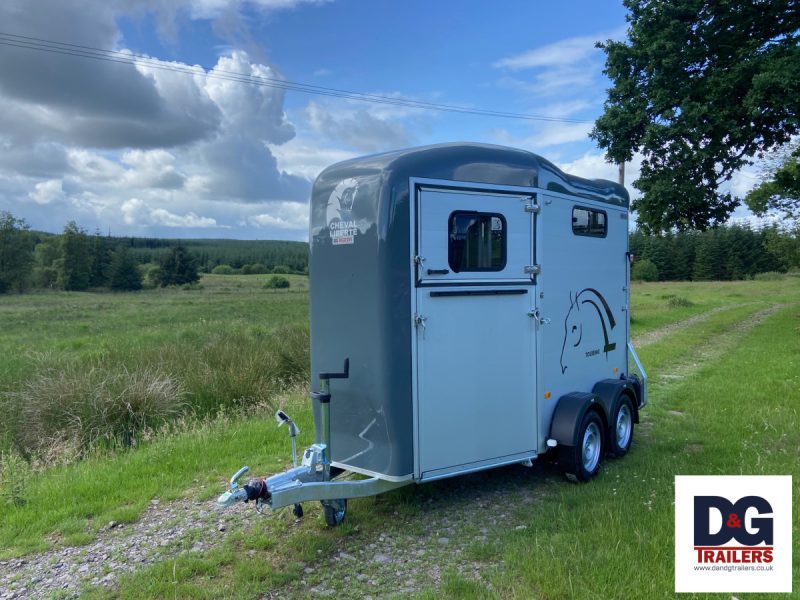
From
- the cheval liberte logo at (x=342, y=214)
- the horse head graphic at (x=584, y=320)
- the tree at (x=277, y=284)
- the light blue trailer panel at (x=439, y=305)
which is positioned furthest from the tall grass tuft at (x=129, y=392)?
the tree at (x=277, y=284)

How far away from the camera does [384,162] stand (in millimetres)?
4832

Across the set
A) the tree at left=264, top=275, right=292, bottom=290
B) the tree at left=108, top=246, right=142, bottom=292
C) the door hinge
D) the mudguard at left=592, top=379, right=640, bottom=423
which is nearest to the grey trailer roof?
the door hinge

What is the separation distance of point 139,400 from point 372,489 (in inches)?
215

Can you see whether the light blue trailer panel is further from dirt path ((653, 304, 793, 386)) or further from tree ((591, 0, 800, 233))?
tree ((591, 0, 800, 233))

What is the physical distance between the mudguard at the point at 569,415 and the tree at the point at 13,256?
64.8m

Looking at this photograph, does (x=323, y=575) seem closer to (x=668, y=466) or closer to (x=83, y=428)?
(x=668, y=466)

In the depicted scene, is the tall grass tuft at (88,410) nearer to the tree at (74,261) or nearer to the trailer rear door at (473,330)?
the trailer rear door at (473,330)

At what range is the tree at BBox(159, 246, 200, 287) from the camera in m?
73.2

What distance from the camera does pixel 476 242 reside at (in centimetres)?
509

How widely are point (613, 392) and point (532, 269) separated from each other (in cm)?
199

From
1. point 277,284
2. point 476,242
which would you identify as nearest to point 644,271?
point 277,284

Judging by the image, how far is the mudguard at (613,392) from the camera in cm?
627

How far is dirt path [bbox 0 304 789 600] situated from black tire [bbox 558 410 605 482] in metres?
0.27

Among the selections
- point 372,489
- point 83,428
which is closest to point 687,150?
point 372,489
